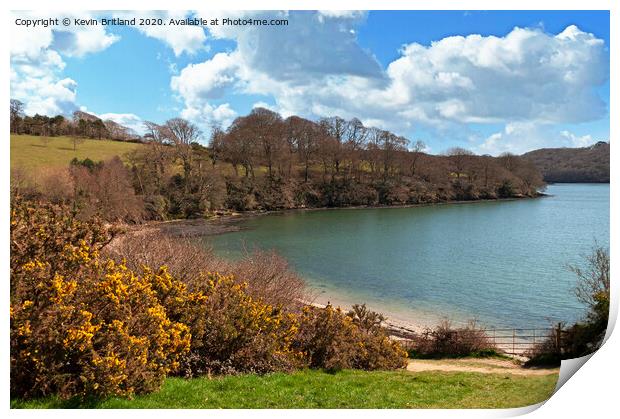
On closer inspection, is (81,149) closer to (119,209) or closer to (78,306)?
(78,306)

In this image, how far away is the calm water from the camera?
19.2 metres

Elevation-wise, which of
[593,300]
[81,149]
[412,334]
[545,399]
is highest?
[81,149]

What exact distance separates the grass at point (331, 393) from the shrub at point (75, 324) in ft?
0.86

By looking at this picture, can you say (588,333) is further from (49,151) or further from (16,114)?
(49,151)

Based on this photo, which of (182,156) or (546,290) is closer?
(546,290)

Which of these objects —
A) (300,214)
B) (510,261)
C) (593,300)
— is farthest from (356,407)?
(300,214)

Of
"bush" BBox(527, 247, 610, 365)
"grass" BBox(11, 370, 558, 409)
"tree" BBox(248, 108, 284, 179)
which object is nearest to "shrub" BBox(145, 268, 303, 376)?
"grass" BBox(11, 370, 558, 409)

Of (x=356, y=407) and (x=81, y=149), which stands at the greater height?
(x=81, y=149)

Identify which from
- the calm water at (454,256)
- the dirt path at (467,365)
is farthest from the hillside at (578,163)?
the dirt path at (467,365)

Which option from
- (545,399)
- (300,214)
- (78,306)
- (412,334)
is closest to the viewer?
(78,306)

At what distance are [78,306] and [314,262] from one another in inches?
873

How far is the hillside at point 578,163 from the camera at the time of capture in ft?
30.6

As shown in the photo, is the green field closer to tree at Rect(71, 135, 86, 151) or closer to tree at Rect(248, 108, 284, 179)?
tree at Rect(71, 135, 86, 151)

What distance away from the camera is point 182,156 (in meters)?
43.5
